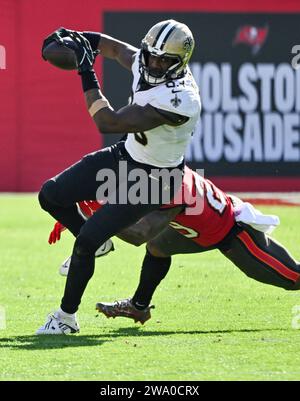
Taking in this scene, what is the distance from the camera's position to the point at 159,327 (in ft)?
21.0

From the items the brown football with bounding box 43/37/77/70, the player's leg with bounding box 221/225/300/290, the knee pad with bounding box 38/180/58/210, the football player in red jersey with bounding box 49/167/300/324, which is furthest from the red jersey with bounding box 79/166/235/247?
the brown football with bounding box 43/37/77/70

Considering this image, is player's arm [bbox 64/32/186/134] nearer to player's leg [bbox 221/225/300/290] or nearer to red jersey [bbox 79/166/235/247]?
red jersey [bbox 79/166/235/247]

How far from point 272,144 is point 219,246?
991 cm

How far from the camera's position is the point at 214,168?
16188mm

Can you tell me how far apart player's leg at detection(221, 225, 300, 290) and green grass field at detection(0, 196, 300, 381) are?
28cm

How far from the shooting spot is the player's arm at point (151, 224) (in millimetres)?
6266

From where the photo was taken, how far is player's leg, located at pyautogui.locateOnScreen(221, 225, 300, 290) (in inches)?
252

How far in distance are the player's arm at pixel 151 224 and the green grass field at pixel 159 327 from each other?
22.9 inches

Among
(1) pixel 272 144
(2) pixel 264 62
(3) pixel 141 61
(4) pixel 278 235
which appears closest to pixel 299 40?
(2) pixel 264 62

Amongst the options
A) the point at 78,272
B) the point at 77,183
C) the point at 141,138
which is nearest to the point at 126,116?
the point at 141,138

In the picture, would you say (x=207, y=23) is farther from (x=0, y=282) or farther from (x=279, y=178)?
(x=0, y=282)

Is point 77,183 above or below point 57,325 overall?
above

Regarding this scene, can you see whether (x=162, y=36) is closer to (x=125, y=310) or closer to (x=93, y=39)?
(x=93, y=39)

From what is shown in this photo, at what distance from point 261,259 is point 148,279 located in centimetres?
73
